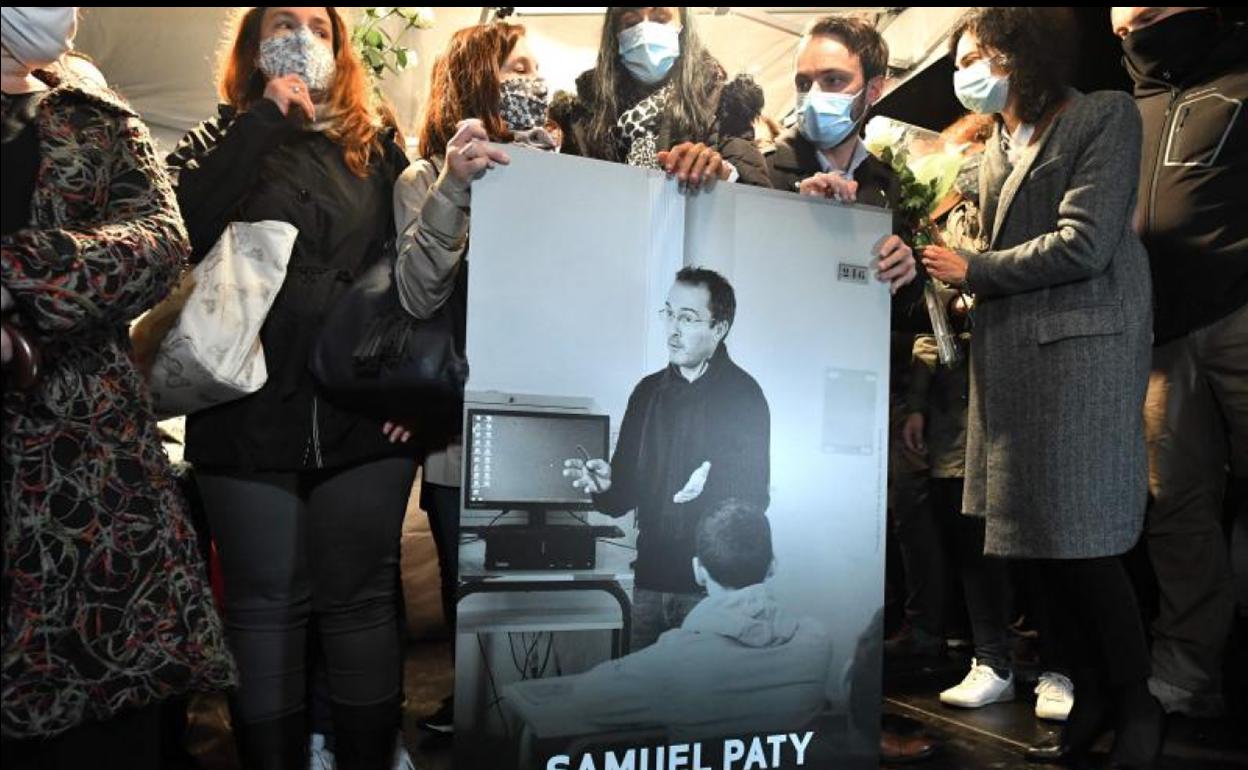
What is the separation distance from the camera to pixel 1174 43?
2.25 m

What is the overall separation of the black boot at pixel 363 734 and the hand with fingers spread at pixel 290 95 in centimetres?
107

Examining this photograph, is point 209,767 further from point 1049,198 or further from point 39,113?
point 1049,198

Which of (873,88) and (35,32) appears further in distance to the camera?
(873,88)

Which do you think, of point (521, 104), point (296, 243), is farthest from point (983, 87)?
point (296, 243)

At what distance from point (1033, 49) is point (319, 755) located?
2090 millimetres

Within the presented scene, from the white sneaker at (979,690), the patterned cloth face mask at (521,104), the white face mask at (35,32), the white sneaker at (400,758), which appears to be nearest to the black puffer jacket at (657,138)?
the patterned cloth face mask at (521,104)

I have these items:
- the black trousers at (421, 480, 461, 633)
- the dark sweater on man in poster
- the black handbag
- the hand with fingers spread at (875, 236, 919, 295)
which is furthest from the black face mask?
the black trousers at (421, 480, 461, 633)

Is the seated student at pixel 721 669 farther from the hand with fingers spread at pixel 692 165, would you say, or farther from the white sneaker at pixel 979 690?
the white sneaker at pixel 979 690

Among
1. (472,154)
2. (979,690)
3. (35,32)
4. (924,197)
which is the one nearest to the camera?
(35,32)

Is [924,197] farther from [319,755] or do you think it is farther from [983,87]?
[319,755]

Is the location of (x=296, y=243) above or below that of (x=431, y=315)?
above

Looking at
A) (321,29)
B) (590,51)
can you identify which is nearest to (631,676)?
(321,29)

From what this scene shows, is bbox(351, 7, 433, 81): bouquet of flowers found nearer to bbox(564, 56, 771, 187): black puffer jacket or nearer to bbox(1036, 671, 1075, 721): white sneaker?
bbox(564, 56, 771, 187): black puffer jacket

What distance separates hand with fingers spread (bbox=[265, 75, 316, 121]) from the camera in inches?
67.1
